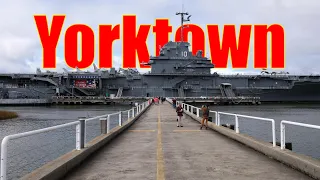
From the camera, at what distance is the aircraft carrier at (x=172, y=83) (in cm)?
8144

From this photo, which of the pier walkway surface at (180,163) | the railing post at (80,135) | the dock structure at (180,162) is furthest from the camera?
the railing post at (80,135)

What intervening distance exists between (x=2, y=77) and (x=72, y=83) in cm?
1676

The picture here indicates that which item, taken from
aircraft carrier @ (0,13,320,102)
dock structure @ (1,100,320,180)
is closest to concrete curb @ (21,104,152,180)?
dock structure @ (1,100,320,180)

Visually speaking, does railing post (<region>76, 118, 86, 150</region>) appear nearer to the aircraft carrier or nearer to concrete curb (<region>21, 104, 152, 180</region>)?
concrete curb (<region>21, 104, 152, 180</region>)

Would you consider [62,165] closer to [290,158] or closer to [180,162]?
[180,162]

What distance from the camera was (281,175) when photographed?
296 inches

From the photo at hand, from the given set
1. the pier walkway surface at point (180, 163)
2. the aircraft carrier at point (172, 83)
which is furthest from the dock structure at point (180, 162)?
the aircraft carrier at point (172, 83)

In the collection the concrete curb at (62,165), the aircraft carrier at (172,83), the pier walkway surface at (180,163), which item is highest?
the aircraft carrier at (172,83)

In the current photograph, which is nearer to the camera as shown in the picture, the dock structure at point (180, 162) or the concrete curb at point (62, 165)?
the concrete curb at point (62, 165)

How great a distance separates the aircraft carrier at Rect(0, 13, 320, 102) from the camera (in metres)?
81.4

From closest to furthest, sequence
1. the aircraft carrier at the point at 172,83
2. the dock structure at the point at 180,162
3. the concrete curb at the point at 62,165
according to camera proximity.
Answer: the concrete curb at the point at 62,165, the dock structure at the point at 180,162, the aircraft carrier at the point at 172,83

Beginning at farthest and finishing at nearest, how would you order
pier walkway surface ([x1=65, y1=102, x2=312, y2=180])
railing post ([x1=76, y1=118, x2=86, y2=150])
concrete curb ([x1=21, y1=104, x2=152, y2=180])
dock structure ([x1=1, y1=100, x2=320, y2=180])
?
railing post ([x1=76, y1=118, x2=86, y2=150]) < pier walkway surface ([x1=65, y1=102, x2=312, y2=180]) < dock structure ([x1=1, y1=100, x2=320, y2=180]) < concrete curb ([x1=21, y1=104, x2=152, y2=180])

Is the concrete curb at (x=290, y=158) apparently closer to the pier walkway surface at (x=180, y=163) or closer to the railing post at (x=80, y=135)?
the pier walkway surface at (x=180, y=163)

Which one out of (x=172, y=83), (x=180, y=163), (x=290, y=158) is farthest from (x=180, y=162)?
(x=172, y=83)
